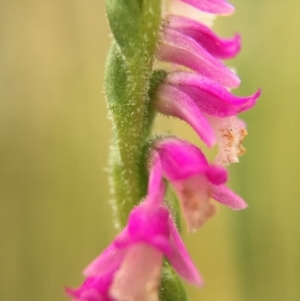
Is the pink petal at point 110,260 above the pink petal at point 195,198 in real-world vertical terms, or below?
below

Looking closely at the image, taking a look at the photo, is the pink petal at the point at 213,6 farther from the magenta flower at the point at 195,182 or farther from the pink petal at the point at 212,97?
the magenta flower at the point at 195,182

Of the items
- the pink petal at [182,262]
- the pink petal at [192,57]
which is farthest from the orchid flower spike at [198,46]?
the pink petal at [182,262]

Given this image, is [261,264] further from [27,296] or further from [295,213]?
[27,296]

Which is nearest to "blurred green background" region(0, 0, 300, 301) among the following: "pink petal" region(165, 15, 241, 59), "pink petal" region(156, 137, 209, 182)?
"pink petal" region(165, 15, 241, 59)

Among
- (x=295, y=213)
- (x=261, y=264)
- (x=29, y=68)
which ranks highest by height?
(x=29, y=68)

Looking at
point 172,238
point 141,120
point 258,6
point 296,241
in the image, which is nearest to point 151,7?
point 141,120

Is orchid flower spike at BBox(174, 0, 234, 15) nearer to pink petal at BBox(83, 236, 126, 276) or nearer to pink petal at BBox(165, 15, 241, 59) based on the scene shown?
pink petal at BBox(165, 15, 241, 59)

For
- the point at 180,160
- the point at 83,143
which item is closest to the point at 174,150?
the point at 180,160
